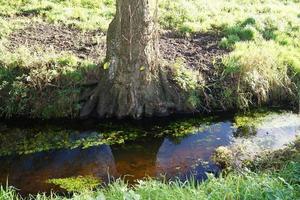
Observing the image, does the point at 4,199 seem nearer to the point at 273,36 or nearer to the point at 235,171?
the point at 235,171

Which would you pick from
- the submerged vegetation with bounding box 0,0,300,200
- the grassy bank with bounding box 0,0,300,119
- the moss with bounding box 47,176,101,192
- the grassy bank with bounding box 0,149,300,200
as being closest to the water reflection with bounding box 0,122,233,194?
the moss with bounding box 47,176,101,192

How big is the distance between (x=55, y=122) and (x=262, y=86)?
5.23 meters

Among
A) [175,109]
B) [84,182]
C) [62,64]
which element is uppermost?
[62,64]

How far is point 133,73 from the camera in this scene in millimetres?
12609

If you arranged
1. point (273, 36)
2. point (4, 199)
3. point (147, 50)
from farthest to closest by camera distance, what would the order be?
1. point (273, 36)
2. point (147, 50)
3. point (4, 199)

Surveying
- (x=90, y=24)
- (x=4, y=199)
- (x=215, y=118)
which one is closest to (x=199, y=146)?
(x=215, y=118)

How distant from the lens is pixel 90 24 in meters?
16.1

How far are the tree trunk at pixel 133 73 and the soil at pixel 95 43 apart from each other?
3.47 feet

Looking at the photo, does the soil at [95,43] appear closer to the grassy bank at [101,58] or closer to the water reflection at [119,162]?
the grassy bank at [101,58]

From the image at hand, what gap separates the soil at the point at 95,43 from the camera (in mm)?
14180

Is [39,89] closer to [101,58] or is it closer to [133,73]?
[101,58]

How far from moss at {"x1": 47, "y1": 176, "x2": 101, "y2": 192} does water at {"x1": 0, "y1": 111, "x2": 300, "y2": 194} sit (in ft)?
0.42

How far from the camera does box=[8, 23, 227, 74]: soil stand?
1418 centimetres

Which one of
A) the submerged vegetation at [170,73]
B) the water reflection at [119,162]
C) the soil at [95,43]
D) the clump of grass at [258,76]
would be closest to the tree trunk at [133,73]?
the submerged vegetation at [170,73]
